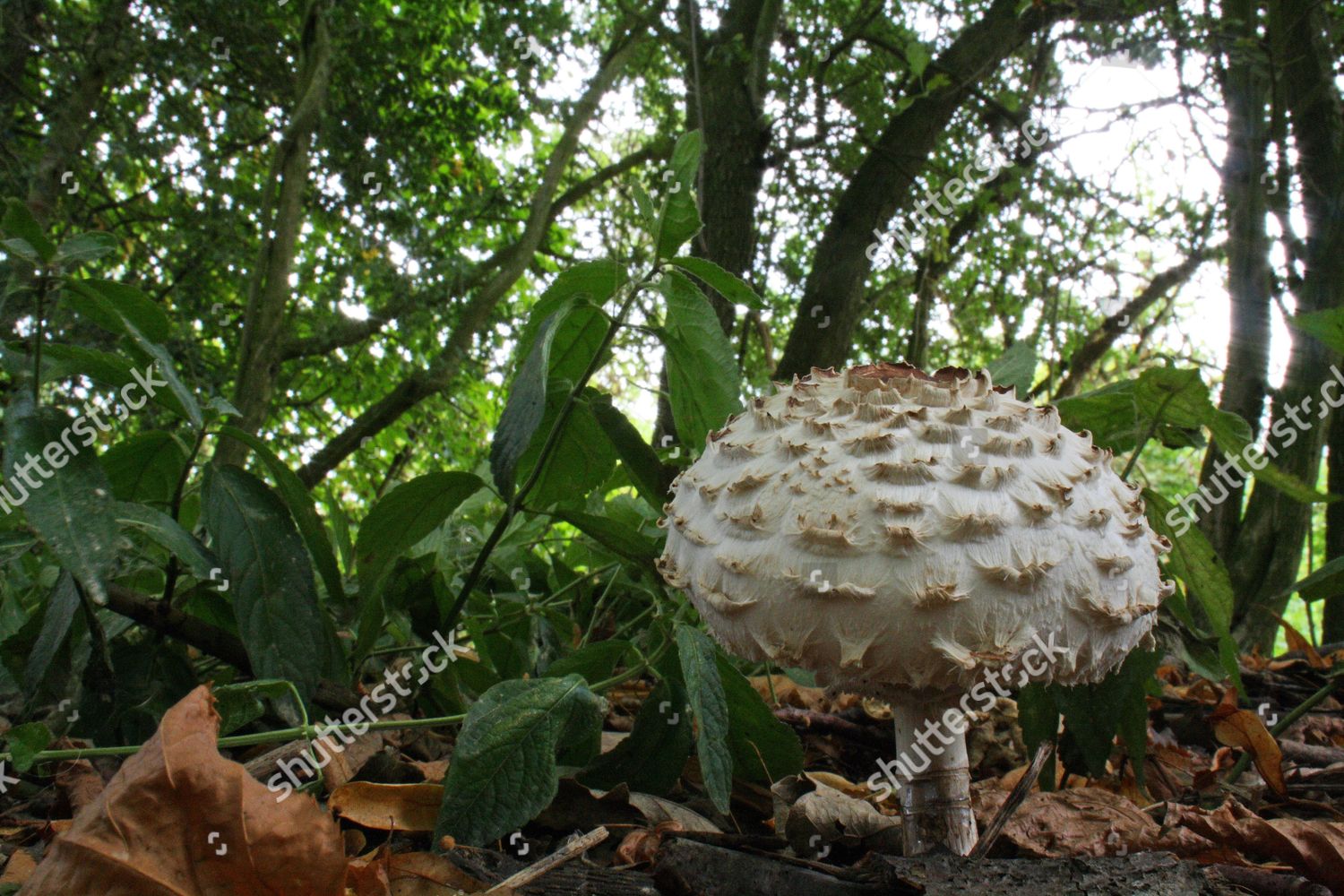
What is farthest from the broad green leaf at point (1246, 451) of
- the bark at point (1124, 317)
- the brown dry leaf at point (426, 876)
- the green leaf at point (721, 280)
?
the bark at point (1124, 317)

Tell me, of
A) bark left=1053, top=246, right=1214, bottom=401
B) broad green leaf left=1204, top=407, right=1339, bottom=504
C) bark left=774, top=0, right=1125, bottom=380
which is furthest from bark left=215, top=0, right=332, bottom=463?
bark left=1053, top=246, right=1214, bottom=401

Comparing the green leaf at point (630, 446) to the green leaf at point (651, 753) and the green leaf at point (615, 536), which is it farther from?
the green leaf at point (651, 753)

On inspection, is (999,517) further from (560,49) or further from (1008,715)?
(560,49)

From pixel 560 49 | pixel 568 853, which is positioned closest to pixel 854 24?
pixel 560 49

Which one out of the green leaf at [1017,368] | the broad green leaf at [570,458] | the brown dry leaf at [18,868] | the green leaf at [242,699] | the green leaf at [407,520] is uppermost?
the green leaf at [1017,368]

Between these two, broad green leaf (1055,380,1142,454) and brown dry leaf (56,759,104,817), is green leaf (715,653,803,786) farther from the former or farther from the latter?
brown dry leaf (56,759,104,817)

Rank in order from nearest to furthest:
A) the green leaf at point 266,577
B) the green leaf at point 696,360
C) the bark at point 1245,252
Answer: the green leaf at point 266,577 < the green leaf at point 696,360 < the bark at point 1245,252
